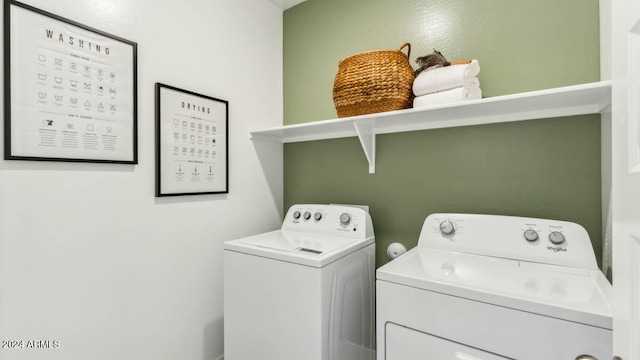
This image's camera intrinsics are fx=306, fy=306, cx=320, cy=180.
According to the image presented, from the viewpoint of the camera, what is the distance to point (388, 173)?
1.80 meters

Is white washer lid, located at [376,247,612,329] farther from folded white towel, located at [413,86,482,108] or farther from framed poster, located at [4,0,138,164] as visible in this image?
framed poster, located at [4,0,138,164]

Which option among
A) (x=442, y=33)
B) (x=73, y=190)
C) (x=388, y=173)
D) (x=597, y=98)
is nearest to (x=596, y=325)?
(x=597, y=98)

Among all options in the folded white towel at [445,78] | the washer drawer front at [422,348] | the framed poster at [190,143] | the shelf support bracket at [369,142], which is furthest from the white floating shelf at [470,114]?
the washer drawer front at [422,348]

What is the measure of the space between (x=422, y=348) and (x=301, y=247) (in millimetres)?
648

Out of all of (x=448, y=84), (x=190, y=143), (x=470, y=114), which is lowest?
(x=190, y=143)

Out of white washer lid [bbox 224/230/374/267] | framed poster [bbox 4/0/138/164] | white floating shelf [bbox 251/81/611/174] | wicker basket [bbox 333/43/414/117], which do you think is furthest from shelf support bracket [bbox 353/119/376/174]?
framed poster [bbox 4/0/138/164]

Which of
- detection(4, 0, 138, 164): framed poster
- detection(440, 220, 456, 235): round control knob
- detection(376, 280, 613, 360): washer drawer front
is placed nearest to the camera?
detection(376, 280, 613, 360): washer drawer front

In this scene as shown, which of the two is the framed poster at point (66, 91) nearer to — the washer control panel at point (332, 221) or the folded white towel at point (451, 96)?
the washer control panel at point (332, 221)

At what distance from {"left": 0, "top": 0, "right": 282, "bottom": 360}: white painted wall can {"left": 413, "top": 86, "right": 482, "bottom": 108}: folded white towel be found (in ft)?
3.54

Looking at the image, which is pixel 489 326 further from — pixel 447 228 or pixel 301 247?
pixel 301 247

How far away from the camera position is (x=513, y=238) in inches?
50.5

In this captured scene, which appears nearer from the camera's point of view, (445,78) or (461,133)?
(445,78)

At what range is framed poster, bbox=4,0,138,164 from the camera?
1.05 m

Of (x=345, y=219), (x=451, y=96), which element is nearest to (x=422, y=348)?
(x=345, y=219)
